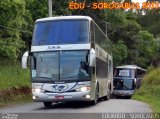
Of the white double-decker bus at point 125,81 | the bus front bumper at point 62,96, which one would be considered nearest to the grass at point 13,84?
the bus front bumper at point 62,96

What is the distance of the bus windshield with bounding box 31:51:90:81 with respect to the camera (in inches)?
731

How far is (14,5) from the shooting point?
83.8 feet

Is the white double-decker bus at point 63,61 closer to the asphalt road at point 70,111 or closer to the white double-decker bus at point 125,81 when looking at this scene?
the asphalt road at point 70,111

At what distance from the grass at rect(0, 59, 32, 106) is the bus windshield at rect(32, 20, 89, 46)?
5680mm

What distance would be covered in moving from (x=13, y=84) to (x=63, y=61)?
9.36 m

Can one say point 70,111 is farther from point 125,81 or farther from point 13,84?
point 125,81

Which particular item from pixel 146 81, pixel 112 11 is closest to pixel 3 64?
pixel 146 81

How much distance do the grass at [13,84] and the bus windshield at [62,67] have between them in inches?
208

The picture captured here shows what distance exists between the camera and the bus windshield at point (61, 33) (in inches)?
747

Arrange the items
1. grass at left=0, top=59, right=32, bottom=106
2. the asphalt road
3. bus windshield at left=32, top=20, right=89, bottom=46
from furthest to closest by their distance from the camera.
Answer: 1. grass at left=0, top=59, right=32, bottom=106
2. bus windshield at left=32, top=20, right=89, bottom=46
3. the asphalt road

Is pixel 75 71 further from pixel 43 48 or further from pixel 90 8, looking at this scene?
pixel 90 8

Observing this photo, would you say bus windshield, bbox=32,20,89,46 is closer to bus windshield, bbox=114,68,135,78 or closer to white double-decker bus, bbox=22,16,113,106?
white double-decker bus, bbox=22,16,113,106

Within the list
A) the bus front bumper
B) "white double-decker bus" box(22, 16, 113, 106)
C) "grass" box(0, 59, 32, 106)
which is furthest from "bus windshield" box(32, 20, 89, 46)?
"grass" box(0, 59, 32, 106)

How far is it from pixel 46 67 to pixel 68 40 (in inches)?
59.3
